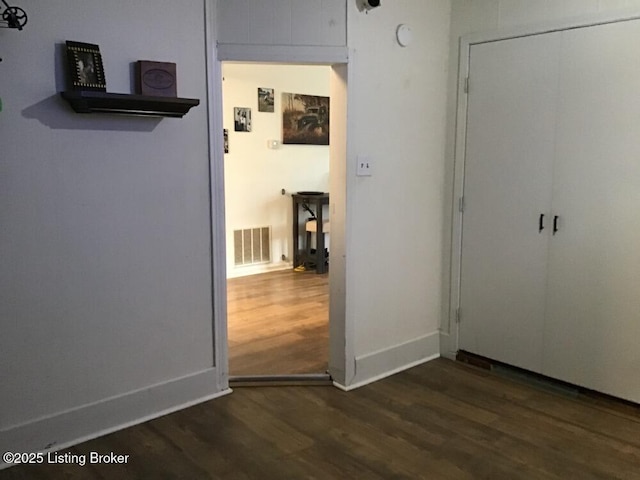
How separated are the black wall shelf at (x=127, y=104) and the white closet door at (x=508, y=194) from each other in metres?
1.77

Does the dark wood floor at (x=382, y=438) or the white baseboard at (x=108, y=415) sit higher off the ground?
the white baseboard at (x=108, y=415)

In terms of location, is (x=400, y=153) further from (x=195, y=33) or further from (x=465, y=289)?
(x=195, y=33)

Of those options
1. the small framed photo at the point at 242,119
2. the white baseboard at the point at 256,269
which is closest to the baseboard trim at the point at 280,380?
the white baseboard at the point at 256,269

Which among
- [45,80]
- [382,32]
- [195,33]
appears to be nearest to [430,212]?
[382,32]

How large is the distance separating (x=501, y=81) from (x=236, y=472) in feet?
8.43

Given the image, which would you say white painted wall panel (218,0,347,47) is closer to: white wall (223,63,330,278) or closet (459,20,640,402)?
closet (459,20,640,402)

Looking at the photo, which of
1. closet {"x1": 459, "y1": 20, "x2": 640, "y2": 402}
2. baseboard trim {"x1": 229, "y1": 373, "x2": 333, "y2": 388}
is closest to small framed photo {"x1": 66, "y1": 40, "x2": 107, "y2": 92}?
baseboard trim {"x1": 229, "y1": 373, "x2": 333, "y2": 388}

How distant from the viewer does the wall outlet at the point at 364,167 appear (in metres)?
3.21

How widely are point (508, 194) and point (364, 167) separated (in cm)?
90

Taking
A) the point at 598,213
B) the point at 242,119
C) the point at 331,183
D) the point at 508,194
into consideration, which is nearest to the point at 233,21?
the point at 331,183

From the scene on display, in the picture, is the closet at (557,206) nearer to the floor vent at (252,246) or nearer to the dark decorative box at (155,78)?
the dark decorative box at (155,78)

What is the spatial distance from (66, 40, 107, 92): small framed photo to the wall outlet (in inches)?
54.9

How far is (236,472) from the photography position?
243cm

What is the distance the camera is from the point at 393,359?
356 centimetres
